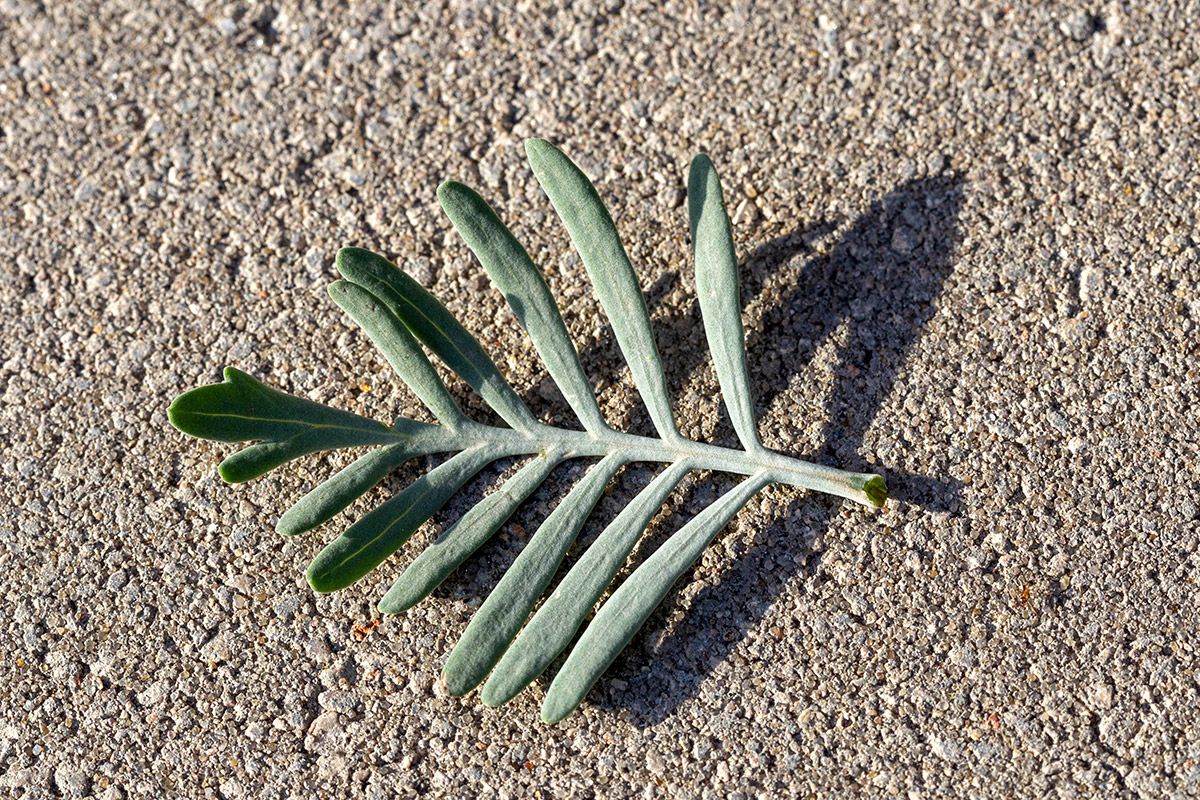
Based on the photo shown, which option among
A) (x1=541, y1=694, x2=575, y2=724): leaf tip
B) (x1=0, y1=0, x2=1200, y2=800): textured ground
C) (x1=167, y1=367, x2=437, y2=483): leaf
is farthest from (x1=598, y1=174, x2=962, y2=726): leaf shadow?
(x1=167, y1=367, x2=437, y2=483): leaf

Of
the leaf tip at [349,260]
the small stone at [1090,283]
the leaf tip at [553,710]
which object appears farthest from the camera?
the small stone at [1090,283]

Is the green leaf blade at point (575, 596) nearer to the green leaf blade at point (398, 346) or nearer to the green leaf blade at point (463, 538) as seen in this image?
the green leaf blade at point (463, 538)

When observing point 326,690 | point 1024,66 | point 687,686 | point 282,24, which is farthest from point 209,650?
point 1024,66

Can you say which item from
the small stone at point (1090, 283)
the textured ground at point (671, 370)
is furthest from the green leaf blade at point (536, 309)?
the small stone at point (1090, 283)

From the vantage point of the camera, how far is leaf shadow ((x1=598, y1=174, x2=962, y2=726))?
5.57 feet

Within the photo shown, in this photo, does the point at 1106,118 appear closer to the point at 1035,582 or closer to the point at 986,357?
the point at 986,357

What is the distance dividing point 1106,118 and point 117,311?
6.38ft

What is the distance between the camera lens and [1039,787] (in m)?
1.59

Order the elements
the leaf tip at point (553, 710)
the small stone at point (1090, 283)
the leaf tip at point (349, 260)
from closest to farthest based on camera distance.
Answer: the leaf tip at point (553, 710) < the leaf tip at point (349, 260) < the small stone at point (1090, 283)

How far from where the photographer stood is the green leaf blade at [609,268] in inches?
68.8

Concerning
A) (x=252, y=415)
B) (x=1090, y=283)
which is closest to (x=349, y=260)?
(x=252, y=415)

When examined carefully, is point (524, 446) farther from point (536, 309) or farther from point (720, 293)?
point (720, 293)

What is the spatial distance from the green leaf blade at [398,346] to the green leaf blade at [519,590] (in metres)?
0.25

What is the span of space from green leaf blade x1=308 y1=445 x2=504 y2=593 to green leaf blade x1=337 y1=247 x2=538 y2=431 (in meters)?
0.09
